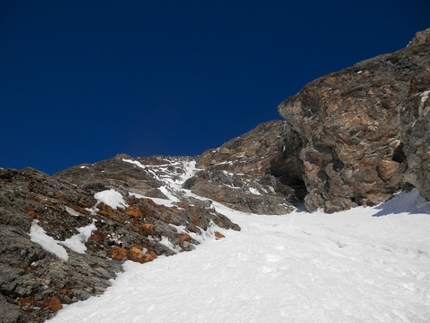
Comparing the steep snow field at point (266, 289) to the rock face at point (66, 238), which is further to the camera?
the rock face at point (66, 238)

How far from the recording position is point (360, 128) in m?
34.3

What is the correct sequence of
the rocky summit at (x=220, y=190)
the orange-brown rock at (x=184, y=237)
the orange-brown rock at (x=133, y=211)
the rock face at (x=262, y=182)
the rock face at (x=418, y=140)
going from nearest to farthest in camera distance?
the rocky summit at (x=220, y=190), the orange-brown rock at (x=184, y=237), the orange-brown rock at (x=133, y=211), the rock face at (x=418, y=140), the rock face at (x=262, y=182)

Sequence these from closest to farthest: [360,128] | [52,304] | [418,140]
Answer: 1. [52,304]
2. [418,140]
3. [360,128]

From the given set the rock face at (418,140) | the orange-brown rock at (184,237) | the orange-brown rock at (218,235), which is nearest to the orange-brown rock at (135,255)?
the orange-brown rock at (184,237)

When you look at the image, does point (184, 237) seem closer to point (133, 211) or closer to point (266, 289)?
point (133, 211)

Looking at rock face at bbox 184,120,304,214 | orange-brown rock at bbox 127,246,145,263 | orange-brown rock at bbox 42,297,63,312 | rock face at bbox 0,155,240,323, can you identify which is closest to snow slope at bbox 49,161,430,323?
orange-brown rock at bbox 42,297,63,312

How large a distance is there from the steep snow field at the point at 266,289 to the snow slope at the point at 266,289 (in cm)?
3

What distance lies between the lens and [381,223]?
23094mm

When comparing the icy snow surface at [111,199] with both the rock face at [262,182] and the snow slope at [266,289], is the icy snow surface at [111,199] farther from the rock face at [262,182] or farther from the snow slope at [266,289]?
the rock face at [262,182]

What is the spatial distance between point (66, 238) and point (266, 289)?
27.3ft

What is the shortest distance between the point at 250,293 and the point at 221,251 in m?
5.09

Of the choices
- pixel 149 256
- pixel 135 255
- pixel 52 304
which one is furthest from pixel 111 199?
pixel 52 304

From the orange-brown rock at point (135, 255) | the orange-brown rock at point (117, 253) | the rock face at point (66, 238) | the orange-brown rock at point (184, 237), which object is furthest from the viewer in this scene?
the orange-brown rock at point (184, 237)

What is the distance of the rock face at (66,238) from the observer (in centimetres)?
780
